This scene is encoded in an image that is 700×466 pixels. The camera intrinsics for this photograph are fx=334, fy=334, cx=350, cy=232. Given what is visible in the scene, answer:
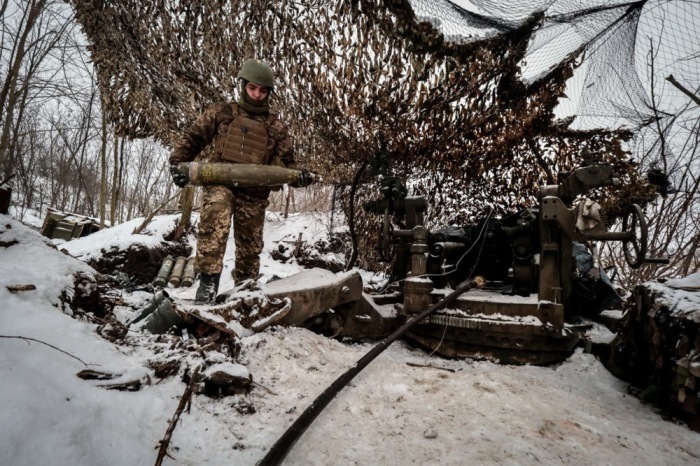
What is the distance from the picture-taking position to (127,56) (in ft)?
16.2

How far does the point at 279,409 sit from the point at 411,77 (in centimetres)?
404

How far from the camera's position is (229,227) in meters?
2.89

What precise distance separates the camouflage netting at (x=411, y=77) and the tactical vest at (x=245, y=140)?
1.78m

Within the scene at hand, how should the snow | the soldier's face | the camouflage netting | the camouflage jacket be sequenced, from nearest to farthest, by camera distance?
1. the snow
2. the camouflage jacket
3. the soldier's face
4. the camouflage netting

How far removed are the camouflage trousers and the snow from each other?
0.88m

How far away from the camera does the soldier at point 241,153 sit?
9.14 ft

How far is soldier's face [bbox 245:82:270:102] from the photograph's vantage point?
3096 millimetres

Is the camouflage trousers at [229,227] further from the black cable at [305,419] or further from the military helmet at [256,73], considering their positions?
the black cable at [305,419]

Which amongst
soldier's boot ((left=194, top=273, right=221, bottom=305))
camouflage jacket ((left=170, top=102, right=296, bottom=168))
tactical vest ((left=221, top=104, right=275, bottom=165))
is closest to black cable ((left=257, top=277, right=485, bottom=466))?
soldier's boot ((left=194, top=273, right=221, bottom=305))

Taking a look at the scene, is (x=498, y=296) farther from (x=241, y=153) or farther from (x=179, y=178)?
(x=179, y=178)

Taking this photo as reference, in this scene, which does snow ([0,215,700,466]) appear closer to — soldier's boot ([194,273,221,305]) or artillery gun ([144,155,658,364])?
artillery gun ([144,155,658,364])

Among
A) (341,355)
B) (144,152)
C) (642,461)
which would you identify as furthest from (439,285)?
(144,152)

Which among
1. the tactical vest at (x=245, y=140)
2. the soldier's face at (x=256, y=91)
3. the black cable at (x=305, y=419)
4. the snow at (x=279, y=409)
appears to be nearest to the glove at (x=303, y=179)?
the tactical vest at (x=245, y=140)

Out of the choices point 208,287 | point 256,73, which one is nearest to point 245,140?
point 256,73
